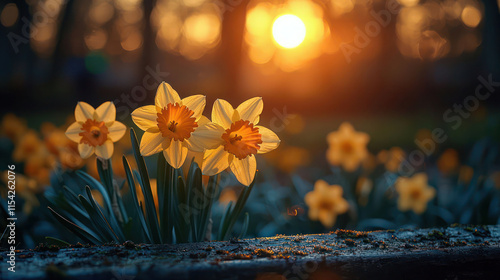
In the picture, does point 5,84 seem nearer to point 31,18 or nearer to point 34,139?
point 31,18

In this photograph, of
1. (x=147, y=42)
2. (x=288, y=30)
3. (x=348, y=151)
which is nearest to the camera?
(x=348, y=151)

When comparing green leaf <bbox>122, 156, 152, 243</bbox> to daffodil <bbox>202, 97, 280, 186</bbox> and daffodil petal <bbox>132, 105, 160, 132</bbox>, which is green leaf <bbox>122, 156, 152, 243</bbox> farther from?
daffodil <bbox>202, 97, 280, 186</bbox>

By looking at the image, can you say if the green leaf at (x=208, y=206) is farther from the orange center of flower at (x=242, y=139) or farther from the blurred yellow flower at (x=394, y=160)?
the blurred yellow flower at (x=394, y=160)

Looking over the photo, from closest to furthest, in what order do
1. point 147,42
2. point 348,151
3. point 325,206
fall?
point 325,206 → point 348,151 → point 147,42

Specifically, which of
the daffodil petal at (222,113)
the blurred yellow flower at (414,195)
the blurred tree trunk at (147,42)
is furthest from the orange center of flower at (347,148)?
the blurred tree trunk at (147,42)

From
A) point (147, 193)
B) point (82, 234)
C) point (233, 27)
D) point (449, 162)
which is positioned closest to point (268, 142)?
point (147, 193)

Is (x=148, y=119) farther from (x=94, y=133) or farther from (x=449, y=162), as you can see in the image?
(x=449, y=162)
